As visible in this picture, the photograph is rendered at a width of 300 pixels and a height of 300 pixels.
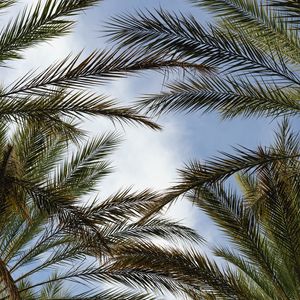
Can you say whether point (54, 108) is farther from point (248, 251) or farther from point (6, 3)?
point (248, 251)

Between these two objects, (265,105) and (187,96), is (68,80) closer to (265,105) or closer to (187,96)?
(187,96)

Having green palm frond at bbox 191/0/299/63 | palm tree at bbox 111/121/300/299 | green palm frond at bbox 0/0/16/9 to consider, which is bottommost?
palm tree at bbox 111/121/300/299

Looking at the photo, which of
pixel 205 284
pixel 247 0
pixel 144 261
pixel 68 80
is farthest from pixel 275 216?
pixel 68 80

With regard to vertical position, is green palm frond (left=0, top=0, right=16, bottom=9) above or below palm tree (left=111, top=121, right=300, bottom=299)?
above

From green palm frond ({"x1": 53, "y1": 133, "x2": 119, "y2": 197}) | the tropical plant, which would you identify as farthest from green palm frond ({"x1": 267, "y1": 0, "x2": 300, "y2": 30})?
green palm frond ({"x1": 53, "y1": 133, "x2": 119, "y2": 197})

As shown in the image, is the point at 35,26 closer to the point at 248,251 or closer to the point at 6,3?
the point at 6,3

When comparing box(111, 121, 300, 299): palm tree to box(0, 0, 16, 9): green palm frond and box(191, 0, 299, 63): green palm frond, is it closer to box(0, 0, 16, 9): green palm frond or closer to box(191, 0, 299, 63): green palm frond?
box(191, 0, 299, 63): green palm frond

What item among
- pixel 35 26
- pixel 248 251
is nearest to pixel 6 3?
pixel 35 26

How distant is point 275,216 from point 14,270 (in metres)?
4.79

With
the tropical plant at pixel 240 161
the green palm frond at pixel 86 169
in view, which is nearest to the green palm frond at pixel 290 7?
the tropical plant at pixel 240 161

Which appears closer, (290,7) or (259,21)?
(290,7)

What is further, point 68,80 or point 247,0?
point 247,0

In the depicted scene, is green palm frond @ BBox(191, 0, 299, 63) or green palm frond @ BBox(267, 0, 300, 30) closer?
green palm frond @ BBox(267, 0, 300, 30)

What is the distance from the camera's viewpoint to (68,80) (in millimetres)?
7102
